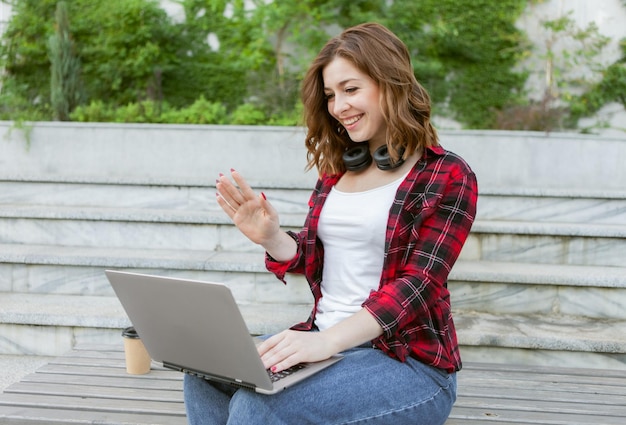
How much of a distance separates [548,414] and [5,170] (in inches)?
144

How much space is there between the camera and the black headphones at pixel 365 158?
168 cm

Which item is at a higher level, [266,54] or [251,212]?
[266,54]

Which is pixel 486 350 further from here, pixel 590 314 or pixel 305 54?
pixel 305 54

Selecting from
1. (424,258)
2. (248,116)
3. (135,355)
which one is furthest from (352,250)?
(248,116)

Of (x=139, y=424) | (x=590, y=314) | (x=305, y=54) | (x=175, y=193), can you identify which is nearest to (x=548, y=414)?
(x=139, y=424)

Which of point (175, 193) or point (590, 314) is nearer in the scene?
point (590, 314)

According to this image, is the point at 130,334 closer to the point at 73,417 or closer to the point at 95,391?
the point at 95,391

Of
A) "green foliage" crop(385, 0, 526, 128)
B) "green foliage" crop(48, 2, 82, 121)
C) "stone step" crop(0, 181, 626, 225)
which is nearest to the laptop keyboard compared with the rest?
"stone step" crop(0, 181, 626, 225)

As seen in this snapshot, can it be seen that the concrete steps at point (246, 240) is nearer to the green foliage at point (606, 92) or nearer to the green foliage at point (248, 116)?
→ the green foliage at point (248, 116)

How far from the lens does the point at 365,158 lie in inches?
70.0

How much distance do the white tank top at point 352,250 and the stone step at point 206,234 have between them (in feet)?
4.96

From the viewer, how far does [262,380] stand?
1329 mm

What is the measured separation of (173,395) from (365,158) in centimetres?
86

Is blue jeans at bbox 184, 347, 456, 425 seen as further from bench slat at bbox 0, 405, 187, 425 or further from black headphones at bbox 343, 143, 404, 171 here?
black headphones at bbox 343, 143, 404, 171
